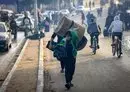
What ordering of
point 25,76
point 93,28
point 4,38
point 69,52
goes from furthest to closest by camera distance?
point 4,38 → point 93,28 → point 25,76 → point 69,52

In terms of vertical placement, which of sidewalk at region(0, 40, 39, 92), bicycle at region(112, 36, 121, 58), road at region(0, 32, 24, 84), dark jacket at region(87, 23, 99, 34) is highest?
dark jacket at region(87, 23, 99, 34)

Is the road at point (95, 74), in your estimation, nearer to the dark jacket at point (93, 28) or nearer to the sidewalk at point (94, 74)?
the sidewalk at point (94, 74)

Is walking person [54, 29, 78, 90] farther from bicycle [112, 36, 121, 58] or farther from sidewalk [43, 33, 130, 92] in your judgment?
bicycle [112, 36, 121, 58]

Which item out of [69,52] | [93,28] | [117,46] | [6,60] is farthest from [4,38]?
[69,52]

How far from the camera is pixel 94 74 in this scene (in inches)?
602

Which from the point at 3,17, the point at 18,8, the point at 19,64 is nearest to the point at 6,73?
the point at 19,64

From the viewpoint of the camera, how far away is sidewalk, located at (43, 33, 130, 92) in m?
13.0

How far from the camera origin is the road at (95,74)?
A: 12969 mm

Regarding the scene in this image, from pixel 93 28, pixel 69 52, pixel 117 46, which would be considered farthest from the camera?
pixel 93 28

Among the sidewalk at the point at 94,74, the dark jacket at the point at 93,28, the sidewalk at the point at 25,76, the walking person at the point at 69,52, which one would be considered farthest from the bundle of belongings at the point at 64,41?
the dark jacket at the point at 93,28

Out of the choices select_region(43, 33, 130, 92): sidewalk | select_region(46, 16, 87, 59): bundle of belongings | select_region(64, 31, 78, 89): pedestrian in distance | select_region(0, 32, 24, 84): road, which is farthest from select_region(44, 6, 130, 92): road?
select_region(0, 32, 24, 84): road

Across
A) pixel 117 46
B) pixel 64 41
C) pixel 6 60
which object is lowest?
pixel 6 60

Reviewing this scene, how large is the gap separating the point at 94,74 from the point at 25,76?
224cm

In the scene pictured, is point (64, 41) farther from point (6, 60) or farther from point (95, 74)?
point (6, 60)
